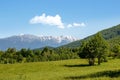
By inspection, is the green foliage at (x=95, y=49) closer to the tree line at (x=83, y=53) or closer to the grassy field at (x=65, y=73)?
the tree line at (x=83, y=53)

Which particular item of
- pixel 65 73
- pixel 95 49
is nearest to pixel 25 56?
pixel 95 49

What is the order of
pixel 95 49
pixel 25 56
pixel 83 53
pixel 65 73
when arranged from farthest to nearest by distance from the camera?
pixel 25 56, pixel 83 53, pixel 95 49, pixel 65 73

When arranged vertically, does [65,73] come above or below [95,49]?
below

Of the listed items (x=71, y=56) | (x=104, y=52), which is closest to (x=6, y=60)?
(x=71, y=56)

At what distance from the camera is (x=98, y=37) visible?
99.6 metres

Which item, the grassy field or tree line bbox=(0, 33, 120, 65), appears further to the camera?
tree line bbox=(0, 33, 120, 65)

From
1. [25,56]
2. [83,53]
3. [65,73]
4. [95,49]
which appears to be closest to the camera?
[65,73]

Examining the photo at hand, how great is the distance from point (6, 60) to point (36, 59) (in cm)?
1505

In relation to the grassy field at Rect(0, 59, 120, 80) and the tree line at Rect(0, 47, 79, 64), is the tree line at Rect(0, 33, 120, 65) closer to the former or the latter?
the tree line at Rect(0, 47, 79, 64)

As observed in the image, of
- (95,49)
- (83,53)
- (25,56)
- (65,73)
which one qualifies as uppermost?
(25,56)

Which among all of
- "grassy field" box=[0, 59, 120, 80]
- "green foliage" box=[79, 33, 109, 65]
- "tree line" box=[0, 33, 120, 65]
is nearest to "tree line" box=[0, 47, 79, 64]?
"tree line" box=[0, 33, 120, 65]

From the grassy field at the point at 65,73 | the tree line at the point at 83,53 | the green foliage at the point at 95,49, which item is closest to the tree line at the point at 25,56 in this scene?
the tree line at the point at 83,53

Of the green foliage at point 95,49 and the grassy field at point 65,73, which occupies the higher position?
the green foliage at point 95,49

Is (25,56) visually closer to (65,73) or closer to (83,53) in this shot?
(83,53)
